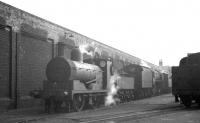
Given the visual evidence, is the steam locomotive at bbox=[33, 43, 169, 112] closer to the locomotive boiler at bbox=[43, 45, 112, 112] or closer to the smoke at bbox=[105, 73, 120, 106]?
the locomotive boiler at bbox=[43, 45, 112, 112]

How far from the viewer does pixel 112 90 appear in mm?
19344

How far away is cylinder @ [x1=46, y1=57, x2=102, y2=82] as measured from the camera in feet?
48.4

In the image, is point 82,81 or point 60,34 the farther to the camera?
point 60,34

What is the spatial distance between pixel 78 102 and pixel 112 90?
441 centimetres

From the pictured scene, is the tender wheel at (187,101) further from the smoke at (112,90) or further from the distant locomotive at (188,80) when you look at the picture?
the smoke at (112,90)

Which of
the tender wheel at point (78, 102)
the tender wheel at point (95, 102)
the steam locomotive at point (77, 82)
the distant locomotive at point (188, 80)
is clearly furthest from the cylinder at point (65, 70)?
the distant locomotive at point (188, 80)

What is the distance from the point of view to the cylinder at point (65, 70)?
14742mm

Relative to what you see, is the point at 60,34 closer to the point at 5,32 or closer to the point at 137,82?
the point at 5,32

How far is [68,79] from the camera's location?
14.7 metres

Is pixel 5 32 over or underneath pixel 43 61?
over

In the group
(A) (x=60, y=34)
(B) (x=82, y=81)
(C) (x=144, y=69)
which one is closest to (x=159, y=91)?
(C) (x=144, y=69)

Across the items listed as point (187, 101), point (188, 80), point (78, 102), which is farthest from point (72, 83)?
point (187, 101)

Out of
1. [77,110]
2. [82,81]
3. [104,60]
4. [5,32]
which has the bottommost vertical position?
[77,110]

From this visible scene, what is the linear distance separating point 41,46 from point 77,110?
6312 mm
